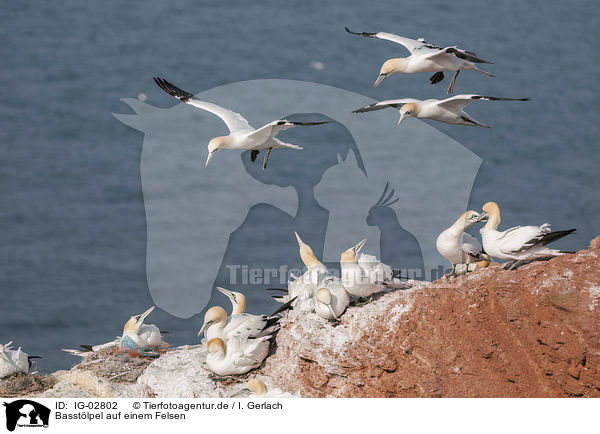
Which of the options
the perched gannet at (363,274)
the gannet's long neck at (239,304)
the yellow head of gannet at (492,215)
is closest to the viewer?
the perched gannet at (363,274)

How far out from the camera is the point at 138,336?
560 centimetres

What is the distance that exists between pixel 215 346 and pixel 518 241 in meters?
2.07

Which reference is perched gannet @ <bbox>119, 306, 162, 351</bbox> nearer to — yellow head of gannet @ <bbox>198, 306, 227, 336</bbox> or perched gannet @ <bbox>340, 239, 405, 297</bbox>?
yellow head of gannet @ <bbox>198, 306, 227, 336</bbox>

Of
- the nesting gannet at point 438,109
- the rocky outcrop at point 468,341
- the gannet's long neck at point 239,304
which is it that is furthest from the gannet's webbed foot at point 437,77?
the gannet's long neck at point 239,304

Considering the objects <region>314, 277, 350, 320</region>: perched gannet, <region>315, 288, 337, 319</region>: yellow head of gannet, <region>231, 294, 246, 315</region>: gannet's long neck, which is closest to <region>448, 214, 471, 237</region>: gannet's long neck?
<region>314, 277, 350, 320</region>: perched gannet

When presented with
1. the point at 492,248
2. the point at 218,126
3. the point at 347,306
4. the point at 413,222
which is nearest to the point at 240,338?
the point at 347,306

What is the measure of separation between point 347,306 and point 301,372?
51cm

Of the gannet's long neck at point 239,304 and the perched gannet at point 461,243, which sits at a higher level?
the perched gannet at point 461,243

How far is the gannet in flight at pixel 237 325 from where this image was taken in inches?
198

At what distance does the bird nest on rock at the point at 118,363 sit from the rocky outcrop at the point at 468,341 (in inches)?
46.3

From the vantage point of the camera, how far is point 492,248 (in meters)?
4.77

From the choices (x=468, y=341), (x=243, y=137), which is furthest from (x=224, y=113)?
(x=468, y=341)
